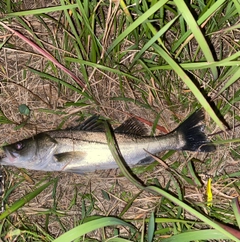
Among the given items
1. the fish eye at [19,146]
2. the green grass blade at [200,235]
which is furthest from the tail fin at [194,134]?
the fish eye at [19,146]

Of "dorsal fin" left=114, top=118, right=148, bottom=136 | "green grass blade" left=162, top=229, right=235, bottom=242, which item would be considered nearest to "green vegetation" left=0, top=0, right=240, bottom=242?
"dorsal fin" left=114, top=118, right=148, bottom=136

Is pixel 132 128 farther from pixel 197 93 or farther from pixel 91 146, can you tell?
pixel 197 93

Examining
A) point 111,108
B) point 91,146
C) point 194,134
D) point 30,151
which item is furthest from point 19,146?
point 194,134

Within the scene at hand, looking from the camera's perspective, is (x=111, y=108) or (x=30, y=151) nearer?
(x=30, y=151)

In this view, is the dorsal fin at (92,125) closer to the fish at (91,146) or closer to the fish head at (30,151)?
the fish at (91,146)

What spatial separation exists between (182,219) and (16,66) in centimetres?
168

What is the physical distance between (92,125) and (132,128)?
291 mm

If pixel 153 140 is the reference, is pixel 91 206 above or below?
below

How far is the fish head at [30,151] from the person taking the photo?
2.58 metres

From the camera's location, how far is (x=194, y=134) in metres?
2.69

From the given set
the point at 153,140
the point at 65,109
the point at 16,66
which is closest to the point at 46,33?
the point at 16,66

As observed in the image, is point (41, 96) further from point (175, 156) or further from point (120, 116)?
point (175, 156)

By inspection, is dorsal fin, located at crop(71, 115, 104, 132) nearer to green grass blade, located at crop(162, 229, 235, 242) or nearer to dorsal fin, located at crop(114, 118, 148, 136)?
dorsal fin, located at crop(114, 118, 148, 136)

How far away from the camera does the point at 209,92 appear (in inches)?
108
